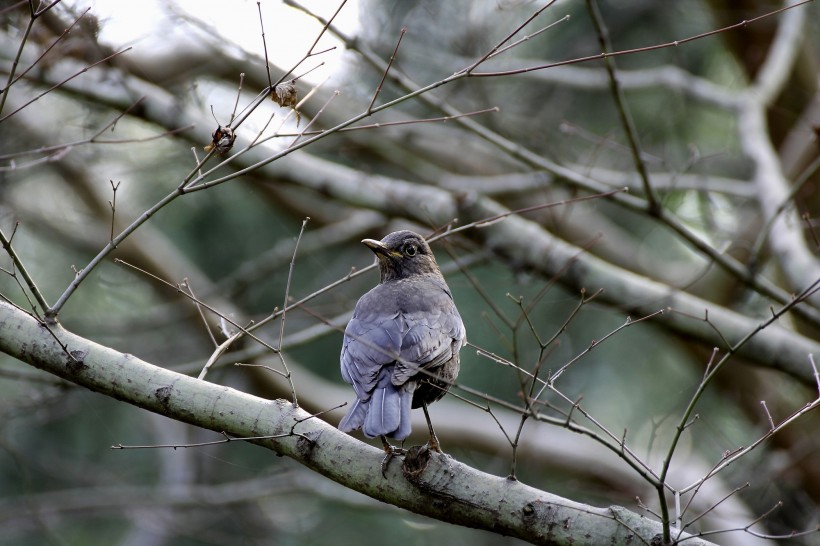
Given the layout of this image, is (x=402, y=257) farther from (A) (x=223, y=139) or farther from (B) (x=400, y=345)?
(A) (x=223, y=139)

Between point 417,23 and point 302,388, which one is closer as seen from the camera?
point 302,388

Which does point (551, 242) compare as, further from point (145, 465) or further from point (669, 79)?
point (145, 465)

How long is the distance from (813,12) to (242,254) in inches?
291

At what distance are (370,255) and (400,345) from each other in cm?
545

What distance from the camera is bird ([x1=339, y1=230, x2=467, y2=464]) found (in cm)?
340

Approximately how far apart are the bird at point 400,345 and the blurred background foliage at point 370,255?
74 centimetres

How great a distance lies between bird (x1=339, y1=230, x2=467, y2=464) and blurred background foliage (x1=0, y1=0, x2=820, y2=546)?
29.3 inches

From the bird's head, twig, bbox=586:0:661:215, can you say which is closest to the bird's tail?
the bird's head

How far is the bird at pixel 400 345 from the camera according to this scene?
340cm

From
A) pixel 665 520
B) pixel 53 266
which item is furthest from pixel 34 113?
pixel 665 520

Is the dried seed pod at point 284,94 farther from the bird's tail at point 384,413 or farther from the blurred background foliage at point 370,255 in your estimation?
the blurred background foliage at point 370,255

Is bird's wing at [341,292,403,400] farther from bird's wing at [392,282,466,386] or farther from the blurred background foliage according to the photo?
the blurred background foliage

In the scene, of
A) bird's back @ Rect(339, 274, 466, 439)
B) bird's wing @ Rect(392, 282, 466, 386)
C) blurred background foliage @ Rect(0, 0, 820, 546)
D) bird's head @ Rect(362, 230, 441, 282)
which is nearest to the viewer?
bird's back @ Rect(339, 274, 466, 439)

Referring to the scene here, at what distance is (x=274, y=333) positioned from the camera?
8.38m
